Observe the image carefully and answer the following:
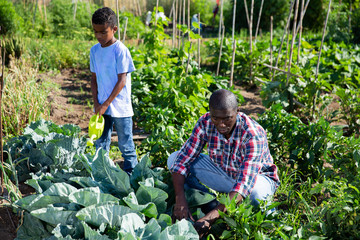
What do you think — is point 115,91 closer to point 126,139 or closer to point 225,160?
point 126,139

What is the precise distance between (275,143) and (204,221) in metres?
1.34

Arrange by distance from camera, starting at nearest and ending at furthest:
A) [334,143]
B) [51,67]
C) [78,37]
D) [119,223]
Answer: [119,223]
[334,143]
[51,67]
[78,37]

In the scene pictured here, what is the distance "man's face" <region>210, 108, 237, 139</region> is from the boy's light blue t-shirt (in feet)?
3.12

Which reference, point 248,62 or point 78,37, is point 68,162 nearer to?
point 248,62

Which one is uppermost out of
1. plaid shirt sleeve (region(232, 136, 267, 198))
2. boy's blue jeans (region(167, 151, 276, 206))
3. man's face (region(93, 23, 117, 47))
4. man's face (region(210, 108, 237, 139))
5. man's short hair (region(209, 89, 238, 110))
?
man's face (region(93, 23, 117, 47))

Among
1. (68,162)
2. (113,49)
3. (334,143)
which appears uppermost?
(113,49)


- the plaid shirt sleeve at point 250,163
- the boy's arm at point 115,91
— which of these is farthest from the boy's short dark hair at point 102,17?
the plaid shirt sleeve at point 250,163

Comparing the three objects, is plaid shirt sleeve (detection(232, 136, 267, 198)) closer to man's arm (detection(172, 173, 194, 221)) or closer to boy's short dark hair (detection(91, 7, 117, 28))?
man's arm (detection(172, 173, 194, 221))

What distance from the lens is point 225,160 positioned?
2475mm

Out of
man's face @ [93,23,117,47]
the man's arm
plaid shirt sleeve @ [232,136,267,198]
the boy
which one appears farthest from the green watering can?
plaid shirt sleeve @ [232,136,267,198]

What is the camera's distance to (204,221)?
2.00 metres

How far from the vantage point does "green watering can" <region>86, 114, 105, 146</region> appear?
2.82 meters

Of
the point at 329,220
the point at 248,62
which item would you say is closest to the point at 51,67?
the point at 248,62

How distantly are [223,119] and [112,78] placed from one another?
1096 millimetres
